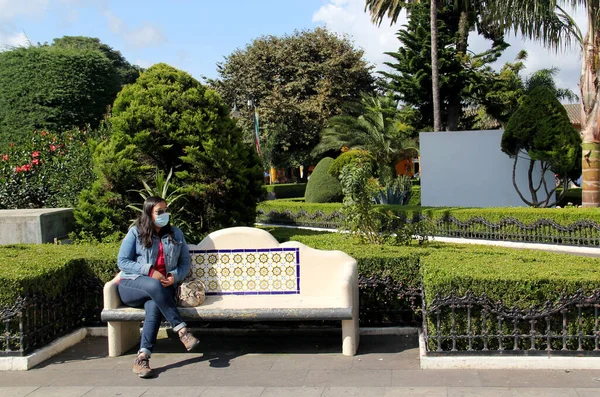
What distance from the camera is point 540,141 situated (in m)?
16.2

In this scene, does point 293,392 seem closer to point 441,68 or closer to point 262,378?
point 262,378

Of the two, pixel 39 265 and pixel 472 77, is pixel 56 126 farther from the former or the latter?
pixel 472 77

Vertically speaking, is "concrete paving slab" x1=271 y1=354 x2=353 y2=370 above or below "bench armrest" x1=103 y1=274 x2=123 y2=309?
below

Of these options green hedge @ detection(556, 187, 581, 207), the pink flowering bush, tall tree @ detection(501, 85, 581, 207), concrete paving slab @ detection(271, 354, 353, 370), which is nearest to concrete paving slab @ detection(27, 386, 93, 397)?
concrete paving slab @ detection(271, 354, 353, 370)

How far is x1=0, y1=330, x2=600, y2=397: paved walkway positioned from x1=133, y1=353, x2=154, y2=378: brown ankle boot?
54 millimetres

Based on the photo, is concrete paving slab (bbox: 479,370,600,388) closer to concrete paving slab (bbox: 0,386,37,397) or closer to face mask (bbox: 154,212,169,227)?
face mask (bbox: 154,212,169,227)

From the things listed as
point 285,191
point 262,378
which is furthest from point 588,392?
point 285,191

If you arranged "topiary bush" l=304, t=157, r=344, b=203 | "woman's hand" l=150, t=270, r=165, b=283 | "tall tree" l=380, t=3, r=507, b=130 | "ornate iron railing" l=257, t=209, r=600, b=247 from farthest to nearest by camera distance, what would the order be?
"tall tree" l=380, t=3, r=507, b=130 → "topiary bush" l=304, t=157, r=344, b=203 → "ornate iron railing" l=257, t=209, r=600, b=247 → "woman's hand" l=150, t=270, r=165, b=283

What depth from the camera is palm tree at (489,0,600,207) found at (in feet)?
48.3

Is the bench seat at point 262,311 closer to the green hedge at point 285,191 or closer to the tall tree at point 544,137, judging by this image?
the tall tree at point 544,137

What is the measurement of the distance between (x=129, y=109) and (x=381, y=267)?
4.93 m

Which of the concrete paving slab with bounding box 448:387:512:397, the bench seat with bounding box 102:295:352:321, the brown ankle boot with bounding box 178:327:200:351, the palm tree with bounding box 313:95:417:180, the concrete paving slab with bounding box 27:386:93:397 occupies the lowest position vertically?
the concrete paving slab with bounding box 27:386:93:397

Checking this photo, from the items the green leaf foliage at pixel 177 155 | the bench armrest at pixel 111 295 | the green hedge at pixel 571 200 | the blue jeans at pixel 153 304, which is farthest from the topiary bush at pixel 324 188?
the blue jeans at pixel 153 304

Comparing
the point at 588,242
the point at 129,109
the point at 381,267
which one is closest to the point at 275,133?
the point at 588,242
